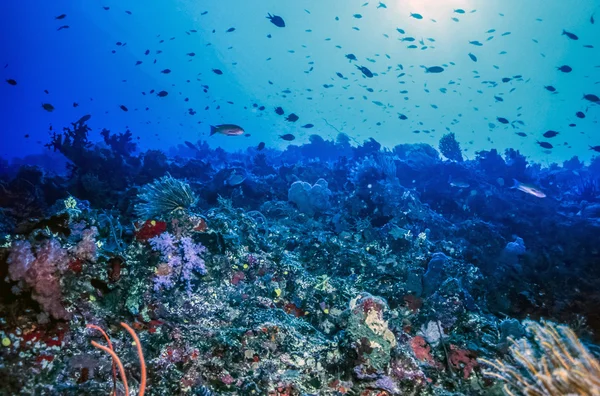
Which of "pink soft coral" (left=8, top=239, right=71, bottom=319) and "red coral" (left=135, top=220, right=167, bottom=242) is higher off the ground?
"pink soft coral" (left=8, top=239, right=71, bottom=319)

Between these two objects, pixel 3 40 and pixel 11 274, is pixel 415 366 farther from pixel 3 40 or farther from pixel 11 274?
pixel 3 40

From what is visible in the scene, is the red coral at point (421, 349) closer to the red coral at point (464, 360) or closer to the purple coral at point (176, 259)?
the red coral at point (464, 360)

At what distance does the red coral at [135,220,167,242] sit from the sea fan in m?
0.20

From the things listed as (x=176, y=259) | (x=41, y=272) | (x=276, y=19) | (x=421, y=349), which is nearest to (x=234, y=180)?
(x=276, y=19)

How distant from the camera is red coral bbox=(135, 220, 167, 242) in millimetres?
4375

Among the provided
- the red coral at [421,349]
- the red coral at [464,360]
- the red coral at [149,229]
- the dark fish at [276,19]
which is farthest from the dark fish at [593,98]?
the red coral at [149,229]

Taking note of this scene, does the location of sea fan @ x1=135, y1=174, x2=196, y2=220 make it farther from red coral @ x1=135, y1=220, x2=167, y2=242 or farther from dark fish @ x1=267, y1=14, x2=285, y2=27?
dark fish @ x1=267, y1=14, x2=285, y2=27

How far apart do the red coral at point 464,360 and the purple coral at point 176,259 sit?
3592 millimetres

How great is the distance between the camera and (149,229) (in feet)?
14.6

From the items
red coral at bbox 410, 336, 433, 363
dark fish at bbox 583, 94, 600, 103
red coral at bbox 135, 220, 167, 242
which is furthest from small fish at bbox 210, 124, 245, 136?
dark fish at bbox 583, 94, 600, 103

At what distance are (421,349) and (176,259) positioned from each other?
3.63 meters

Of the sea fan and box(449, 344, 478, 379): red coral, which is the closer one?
box(449, 344, 478, 379): red coral

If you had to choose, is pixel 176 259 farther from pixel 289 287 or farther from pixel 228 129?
pixel 228 129

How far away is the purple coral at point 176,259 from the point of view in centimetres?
419
